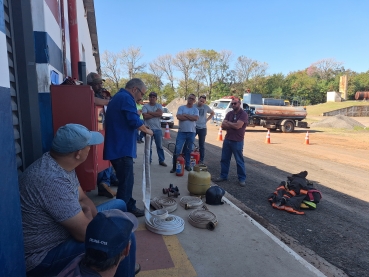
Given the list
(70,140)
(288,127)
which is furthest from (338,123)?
(70,140)

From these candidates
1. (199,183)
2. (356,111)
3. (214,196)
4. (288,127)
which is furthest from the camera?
(356,111)

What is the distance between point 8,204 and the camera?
Result: 4.96ft

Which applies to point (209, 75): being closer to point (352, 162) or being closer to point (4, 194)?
point (352, 162)

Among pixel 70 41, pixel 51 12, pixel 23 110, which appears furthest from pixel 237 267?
pixel 70 41

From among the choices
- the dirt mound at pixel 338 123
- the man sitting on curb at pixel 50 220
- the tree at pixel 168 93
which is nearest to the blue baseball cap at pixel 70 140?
the man sitting on curb at pixel 50 220

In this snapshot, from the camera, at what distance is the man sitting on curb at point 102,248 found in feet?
4.33

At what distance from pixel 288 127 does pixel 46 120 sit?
19.0m

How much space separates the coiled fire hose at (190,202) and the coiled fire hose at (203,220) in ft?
1.12

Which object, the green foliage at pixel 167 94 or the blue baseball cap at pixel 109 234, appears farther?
the green foliage at pixel 167 94

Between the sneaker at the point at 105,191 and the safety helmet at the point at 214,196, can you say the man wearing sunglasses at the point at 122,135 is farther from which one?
the safety helmet at the point at 214,196

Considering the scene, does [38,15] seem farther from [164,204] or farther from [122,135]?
[164,204]

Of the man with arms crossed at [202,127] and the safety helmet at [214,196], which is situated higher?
the man with arms crossed at [202,127]

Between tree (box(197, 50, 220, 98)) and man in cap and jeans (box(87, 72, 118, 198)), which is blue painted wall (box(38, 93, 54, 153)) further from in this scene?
tree (box(197, 50, 220, 98))

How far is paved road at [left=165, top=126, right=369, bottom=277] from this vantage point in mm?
3324
